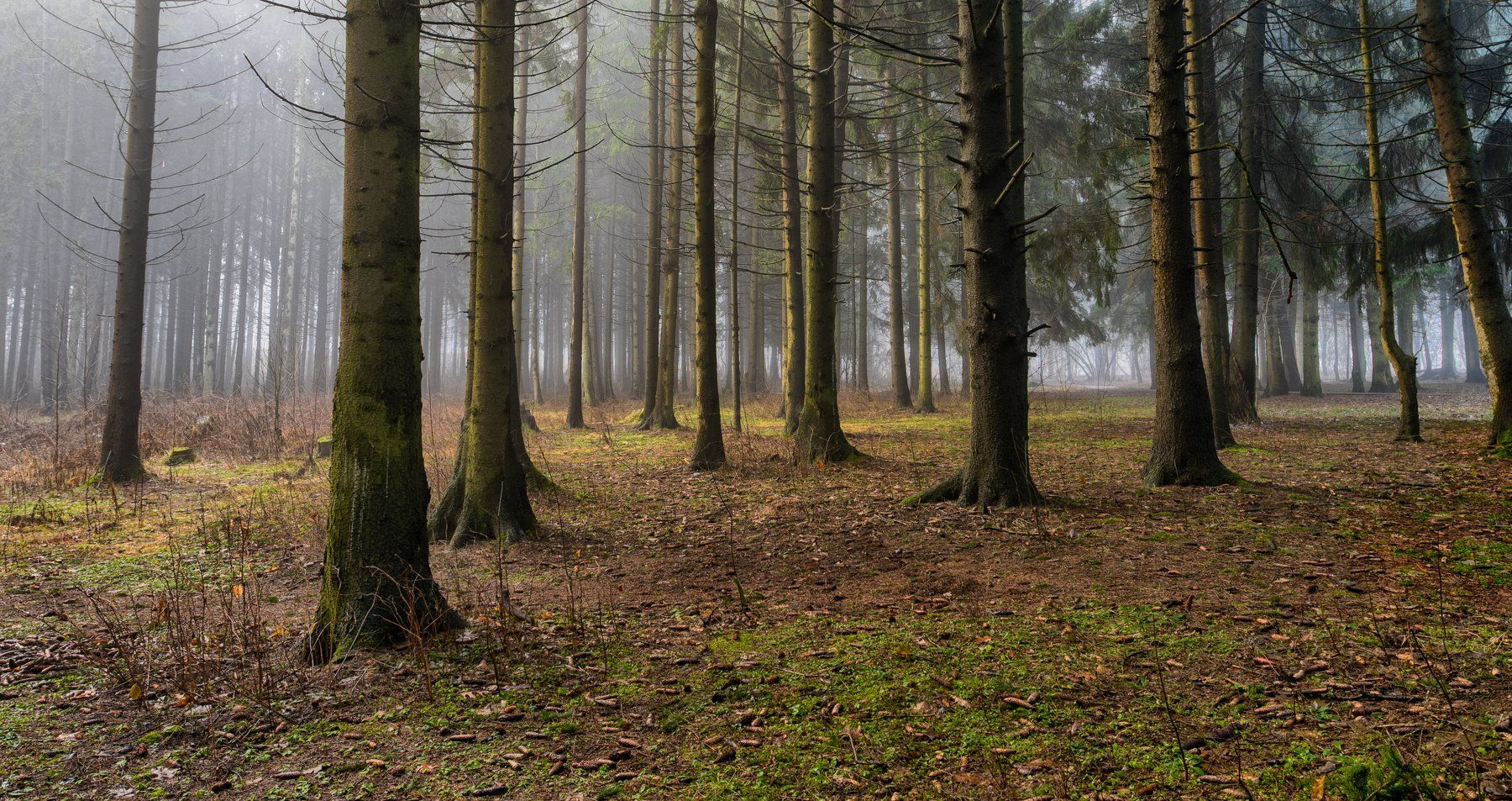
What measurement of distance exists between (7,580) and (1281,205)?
20.6 meters

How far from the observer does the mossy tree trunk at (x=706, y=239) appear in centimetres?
968

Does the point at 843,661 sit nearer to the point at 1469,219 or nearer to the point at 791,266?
the point at 1469,219

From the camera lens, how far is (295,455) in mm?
13266

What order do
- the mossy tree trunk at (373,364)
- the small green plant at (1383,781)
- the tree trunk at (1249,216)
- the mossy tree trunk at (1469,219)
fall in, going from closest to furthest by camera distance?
1. the small green plant at (1383,781)
2. the mossy tree trunk at (373,364)
3. the mossy tree trunk at (1469,219)
4. the tree trunk at (1249,216)

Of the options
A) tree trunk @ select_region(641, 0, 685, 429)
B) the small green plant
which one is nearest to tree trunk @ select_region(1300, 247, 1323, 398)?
tree trunk @ select_region(641, 0, 685, 429)

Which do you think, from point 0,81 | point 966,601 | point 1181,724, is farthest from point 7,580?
point 0,81

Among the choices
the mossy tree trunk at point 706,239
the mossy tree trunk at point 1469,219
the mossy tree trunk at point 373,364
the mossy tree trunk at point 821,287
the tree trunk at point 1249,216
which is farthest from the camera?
the tree trunk at point 1249,216

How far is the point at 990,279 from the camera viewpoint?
6508mm

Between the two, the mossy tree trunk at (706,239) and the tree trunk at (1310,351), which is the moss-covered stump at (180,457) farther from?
the tree trunk at (1310,351)

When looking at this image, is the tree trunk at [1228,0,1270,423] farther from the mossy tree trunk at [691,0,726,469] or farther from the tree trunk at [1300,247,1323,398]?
the mossy tree trunk at [691,0,726,469]

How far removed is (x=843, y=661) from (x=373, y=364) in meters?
2.86

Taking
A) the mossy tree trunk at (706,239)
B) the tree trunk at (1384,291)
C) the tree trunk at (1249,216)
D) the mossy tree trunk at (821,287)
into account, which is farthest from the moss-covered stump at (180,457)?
the tree trunk at (1249,216)

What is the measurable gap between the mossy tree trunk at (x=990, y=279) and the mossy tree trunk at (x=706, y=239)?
3973 mm

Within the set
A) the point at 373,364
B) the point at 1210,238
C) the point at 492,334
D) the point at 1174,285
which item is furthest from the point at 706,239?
the point at 1210,238
